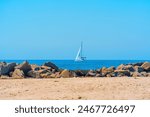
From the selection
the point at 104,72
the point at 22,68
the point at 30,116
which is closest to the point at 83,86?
the point at 30,116

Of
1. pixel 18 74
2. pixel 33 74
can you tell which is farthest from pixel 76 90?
pixel 33 74

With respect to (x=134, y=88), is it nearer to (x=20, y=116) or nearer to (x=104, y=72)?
(x=20, y=116)

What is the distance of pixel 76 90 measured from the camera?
13.8 metres

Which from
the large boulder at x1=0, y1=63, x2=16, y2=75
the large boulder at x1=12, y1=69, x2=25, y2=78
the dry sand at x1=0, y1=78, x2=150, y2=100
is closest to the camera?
the dry sand at x1=0, y1=78, x2=150, y2=100

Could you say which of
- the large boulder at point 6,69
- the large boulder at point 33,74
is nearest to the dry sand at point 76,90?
the large boulder at point 33,74

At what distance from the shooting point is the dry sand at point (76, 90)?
41.3 ft

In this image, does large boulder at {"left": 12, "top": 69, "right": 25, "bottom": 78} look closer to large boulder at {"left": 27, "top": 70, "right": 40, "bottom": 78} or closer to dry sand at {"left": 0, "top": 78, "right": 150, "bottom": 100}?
large boulder at {"left": 27, "top": 70, "right": 40, "bottom": 78}

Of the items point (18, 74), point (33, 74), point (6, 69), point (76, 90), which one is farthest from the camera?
point (6, 69)

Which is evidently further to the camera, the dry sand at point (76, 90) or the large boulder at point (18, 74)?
the large boulder at point (18, 74)

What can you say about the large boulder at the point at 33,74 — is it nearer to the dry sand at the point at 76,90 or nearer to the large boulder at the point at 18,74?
the large boulder at the point at 18,74

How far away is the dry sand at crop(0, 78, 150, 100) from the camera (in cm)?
1260

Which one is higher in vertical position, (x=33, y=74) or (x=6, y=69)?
(x=6, y=69)

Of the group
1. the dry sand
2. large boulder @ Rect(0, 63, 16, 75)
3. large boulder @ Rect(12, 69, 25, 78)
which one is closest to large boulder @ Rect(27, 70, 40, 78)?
large boulder @ Rect(12, 69, 25, 78)

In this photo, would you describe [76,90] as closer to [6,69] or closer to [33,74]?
[33,74]
